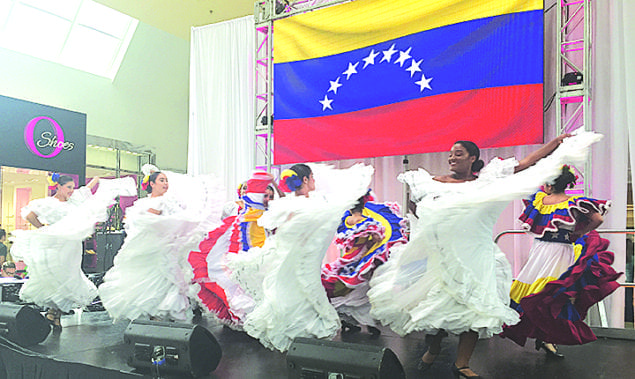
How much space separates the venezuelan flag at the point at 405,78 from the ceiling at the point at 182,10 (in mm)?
1390

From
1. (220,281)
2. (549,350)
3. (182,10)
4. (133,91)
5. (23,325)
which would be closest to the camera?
(549,350)

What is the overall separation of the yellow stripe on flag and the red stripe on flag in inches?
35.0

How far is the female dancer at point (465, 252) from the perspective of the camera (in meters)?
2.94

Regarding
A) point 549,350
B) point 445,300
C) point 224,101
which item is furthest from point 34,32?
point 549,350

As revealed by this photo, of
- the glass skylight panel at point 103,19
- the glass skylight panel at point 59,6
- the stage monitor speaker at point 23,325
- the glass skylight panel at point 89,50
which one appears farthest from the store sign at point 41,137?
the stage monitor speaker at point 23,325

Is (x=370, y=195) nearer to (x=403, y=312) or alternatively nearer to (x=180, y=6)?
(x=403, y=312)

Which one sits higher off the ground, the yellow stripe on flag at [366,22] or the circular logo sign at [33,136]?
the yellow stripe on flag at [366,22]

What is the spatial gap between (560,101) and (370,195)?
2.59 meters

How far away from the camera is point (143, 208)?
4656mm

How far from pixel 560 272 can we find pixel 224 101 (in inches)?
259

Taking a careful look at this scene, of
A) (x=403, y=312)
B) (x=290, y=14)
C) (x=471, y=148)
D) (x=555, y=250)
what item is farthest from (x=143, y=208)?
(x=290, y=14)

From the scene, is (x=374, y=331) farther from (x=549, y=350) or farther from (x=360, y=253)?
(x=549, y=350)

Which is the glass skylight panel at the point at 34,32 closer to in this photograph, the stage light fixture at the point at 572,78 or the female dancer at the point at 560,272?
the stage light fixture at the point at 572,78

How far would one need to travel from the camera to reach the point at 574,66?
5.75 metres
